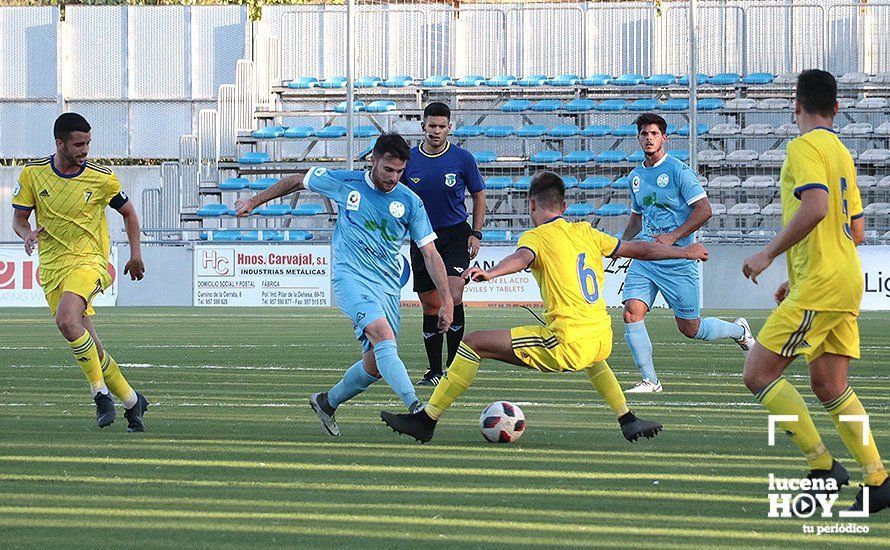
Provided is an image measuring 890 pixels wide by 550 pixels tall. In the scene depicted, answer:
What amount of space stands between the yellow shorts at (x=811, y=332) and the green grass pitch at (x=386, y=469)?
2.01 feet

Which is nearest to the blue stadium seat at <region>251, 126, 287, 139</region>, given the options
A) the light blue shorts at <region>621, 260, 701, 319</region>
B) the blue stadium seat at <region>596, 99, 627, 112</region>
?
the blue stadium seat at <region>596, 99, 627, 112</region>

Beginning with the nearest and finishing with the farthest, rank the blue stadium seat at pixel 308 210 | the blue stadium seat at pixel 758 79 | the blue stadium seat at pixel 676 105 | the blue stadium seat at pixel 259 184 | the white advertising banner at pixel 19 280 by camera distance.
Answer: the white advertising banner at pixel 19 280 → the blue stadium seat at pixel 308 210 → the blue stadium seat at pixel 259 184 → the blue stadium seat at pixel 676 105 → the blue stadium seat at pixel 758 79

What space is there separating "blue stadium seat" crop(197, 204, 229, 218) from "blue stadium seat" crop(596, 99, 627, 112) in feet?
29.2

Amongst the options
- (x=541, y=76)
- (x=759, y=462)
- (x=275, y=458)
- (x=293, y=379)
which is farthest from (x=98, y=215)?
(x=541, y=76)

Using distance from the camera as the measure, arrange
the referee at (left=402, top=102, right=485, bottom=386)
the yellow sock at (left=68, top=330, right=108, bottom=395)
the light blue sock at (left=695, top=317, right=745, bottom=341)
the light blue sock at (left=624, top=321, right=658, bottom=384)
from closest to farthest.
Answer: the yellow sock at (left=68, top=330, right=108, bottom=395) → the light blue sock at (left=624, top=321, right=658, bottom=384) → the light blue sock at (left=695, top=317, right=745, bottom=341) → the referee at (left=402, top=102, right=485, bottom=386)

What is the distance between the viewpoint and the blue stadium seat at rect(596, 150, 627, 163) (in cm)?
3034

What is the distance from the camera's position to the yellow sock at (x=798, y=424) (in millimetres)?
5398

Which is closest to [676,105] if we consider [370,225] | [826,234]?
[370,225]

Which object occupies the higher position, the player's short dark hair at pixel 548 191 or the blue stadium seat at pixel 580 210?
the blue stadium seat at pixel 580 210

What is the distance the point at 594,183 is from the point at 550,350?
77.6 feet

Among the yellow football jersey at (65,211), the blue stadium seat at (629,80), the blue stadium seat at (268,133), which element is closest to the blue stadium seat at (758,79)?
the blue stadium seat at (629,80)

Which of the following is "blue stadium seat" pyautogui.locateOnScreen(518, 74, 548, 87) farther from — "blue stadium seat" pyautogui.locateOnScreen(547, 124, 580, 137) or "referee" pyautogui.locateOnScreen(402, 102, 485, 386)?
"referee" pyautogui.locateOnScreen(402, 102, 485, 386)

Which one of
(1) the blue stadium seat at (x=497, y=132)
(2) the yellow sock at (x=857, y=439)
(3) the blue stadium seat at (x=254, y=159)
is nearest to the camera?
(2) the yellow sock at (x=857, y=439)

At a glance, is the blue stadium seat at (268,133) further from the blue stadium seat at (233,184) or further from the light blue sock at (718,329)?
the light blue sock at (718,329)
